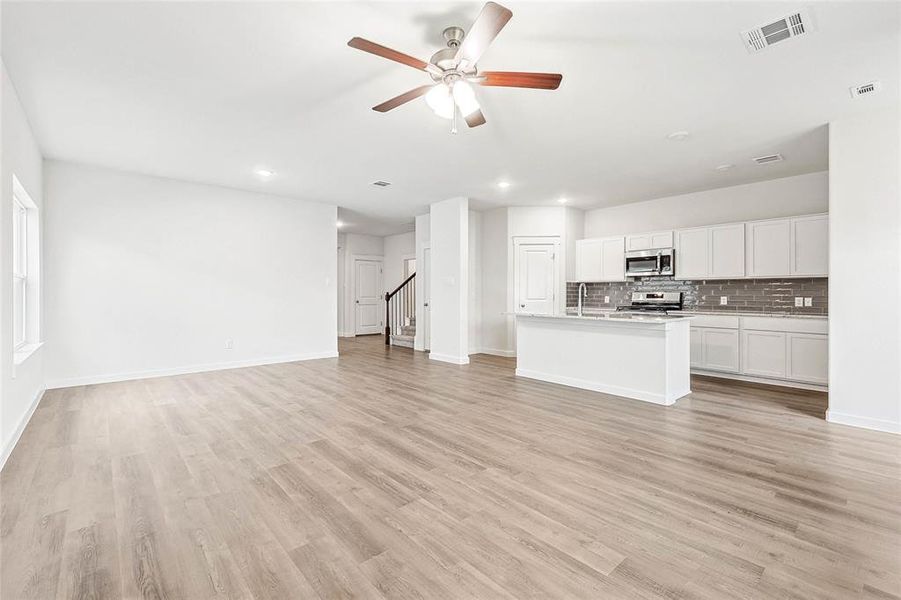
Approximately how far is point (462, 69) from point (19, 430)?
4512 mm

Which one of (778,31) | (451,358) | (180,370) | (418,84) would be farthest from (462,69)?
(180,370)

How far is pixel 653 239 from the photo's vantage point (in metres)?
6.58

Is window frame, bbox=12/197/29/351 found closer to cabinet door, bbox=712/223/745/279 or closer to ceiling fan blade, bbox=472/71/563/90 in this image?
ceiling fan blade, bbox=472/71/563/90

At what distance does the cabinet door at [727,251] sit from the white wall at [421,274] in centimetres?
494

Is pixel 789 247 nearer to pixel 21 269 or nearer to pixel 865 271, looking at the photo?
pixel 865 271

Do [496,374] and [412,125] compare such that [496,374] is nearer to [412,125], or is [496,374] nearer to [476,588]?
[412,125]

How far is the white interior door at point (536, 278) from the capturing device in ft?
25.0

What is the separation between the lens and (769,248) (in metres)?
5.46

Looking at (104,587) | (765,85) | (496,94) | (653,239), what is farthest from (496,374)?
(104,587)

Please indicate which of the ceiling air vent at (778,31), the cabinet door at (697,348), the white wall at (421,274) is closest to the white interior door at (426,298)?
the white wall at (421,274)

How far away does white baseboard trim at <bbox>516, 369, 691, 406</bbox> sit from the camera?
4355 mm

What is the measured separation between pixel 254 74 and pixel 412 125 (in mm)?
1434

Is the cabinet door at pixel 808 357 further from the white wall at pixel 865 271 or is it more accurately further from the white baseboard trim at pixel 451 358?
A: the white baseboard trim at pixel 451 358

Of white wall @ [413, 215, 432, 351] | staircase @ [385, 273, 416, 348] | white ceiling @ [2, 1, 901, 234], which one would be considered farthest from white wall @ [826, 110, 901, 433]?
staircase @ [385, 273, 416, 348]
